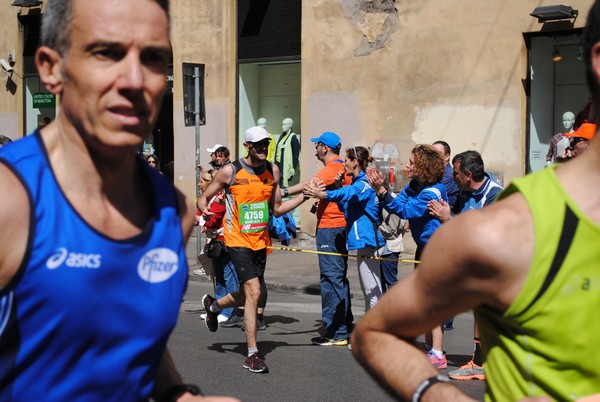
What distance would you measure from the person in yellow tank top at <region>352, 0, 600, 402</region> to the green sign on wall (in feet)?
70.9

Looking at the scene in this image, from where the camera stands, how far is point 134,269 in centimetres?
221

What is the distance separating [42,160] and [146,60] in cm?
35

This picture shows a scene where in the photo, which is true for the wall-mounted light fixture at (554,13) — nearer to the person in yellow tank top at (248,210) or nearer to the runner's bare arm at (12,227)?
the person in yellow tank top at (248,210)

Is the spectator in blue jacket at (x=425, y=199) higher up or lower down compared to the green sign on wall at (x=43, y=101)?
lower down

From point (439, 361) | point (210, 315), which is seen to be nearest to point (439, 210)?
point (439, 361)

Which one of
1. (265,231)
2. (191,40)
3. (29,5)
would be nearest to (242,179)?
(265,231)

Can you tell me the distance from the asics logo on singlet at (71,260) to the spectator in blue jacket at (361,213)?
686cm

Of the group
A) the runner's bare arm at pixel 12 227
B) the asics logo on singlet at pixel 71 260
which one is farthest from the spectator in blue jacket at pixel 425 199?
the runner's bare arm at pixel 12 227

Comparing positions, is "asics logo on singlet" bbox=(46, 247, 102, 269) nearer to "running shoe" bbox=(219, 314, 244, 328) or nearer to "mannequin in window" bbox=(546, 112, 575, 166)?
"mannequin in window" bbox=(546, 112, 575, 166)

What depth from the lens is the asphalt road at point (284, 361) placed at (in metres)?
7.22

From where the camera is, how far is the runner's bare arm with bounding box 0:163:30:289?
6.46 feet

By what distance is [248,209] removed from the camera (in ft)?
28.6

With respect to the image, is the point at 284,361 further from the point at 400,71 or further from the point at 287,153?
the point at 287,153

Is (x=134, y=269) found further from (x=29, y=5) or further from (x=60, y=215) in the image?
(x=29, y=5)
